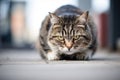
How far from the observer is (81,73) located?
406 centimetres

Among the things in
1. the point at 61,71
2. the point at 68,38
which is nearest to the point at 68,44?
the point at 68,38

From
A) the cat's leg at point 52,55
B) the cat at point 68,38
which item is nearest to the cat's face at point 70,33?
the cat at point 68,38

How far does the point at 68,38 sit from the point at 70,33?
0.06 m

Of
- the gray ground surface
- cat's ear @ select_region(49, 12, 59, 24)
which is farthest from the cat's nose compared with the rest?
cat's ear @ select_region(49, 12, 59, 24)

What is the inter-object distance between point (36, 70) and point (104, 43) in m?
6.70

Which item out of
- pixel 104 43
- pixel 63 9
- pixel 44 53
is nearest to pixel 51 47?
pixel 44 53

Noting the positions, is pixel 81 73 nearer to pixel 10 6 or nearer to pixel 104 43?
pixel 104 43

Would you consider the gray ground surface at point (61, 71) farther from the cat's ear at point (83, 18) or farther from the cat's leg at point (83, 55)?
the cat's ear at point (83, 18)

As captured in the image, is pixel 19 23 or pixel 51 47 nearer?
pixel 51 47

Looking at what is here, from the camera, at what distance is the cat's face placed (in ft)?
16.0

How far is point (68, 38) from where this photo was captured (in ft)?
16.0

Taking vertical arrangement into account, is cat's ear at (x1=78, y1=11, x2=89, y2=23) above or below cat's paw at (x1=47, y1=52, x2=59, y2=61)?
above

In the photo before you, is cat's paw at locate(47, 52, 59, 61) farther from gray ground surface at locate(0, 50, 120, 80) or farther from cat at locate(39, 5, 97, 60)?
gray ground surface at locate(0, 50, 120, 80)

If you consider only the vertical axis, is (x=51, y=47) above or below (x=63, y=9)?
below
